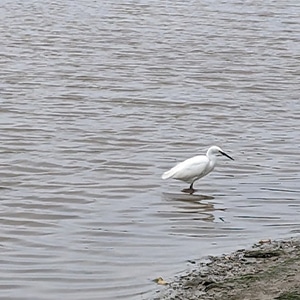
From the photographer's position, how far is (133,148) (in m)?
11.2

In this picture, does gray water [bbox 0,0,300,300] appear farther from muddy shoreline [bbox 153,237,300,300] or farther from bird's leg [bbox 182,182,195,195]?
muddy shoreline [bbox 153,237,300,300]

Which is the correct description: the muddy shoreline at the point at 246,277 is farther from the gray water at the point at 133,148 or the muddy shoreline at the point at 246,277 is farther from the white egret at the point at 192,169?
the white egret at the point at 192,169

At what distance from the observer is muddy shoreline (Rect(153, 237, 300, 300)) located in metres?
5.70

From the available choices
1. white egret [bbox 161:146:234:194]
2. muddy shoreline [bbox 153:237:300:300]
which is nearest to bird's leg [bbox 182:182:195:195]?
white egret [bbox 161:146:234:194]

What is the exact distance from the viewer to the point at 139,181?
386 inches

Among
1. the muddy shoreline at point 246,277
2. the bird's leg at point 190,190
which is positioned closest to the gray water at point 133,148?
the bird's leg at point 190,190

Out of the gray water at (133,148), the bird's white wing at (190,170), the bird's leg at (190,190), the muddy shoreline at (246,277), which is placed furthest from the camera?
the bird's leg at (190,190)

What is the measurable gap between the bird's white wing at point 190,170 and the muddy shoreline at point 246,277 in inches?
91.5

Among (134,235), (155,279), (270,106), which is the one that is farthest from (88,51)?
(155,279)

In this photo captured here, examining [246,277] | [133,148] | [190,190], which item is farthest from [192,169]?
[246,277]

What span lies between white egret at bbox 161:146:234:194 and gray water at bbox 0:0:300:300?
16 cm

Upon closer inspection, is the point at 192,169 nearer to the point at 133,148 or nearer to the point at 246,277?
the point at 133,148

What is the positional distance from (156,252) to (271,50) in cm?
1273

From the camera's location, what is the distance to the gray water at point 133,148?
7258mm
